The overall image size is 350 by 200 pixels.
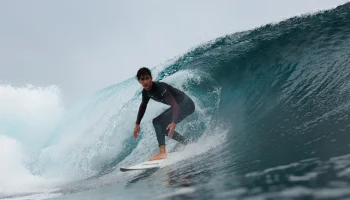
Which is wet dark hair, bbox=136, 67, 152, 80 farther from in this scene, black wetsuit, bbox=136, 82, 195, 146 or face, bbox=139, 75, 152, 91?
black wetsuit, bbox=136, 82, 195, 146

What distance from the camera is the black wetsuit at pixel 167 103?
545 cm

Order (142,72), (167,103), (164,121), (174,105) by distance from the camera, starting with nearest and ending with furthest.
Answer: (142,72)
(174,105)
(167,103)
(164,121)

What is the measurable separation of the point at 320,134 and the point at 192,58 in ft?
26.3

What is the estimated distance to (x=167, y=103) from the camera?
5.71 m

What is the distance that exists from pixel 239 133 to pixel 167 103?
1410 mm

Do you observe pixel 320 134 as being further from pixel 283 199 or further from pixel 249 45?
pixel 249 45

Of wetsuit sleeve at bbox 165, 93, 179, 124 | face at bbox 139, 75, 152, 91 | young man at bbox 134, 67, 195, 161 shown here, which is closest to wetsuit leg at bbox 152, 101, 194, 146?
young man at bbox 134, 67, 195, 161

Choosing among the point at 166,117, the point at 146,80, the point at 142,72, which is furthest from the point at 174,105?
the point at 142,72

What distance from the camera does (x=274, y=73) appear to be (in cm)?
785

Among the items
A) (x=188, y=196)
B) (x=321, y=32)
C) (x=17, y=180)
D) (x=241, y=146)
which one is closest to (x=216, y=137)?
(x=241, y=146)

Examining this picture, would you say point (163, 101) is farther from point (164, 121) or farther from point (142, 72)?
point (142, 72)

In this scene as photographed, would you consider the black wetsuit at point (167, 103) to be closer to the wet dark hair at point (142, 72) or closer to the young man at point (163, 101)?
the young man at point (163, 101)

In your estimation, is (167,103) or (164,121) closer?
(167,103)

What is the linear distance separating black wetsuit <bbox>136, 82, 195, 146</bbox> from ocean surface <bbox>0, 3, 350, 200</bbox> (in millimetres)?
562
